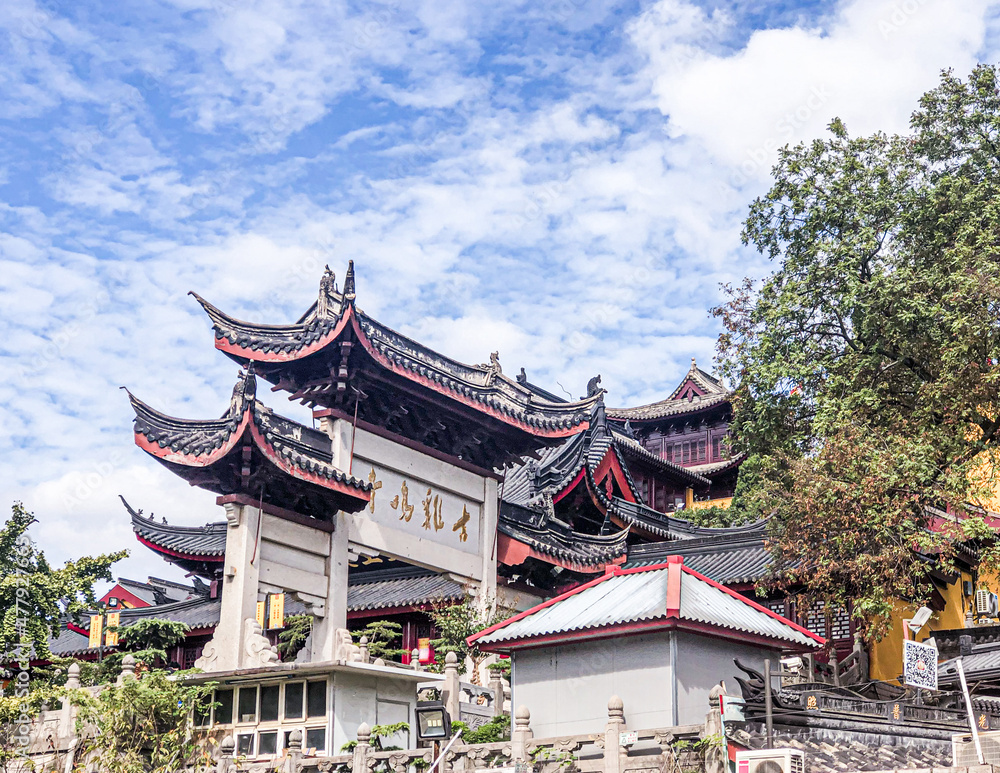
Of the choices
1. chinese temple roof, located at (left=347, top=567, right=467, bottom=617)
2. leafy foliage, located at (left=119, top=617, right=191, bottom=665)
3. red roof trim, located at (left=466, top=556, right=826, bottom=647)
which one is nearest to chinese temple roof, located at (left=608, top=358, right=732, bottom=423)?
chinese temple roof, located at (left=347, top=567, right=467, bottom=617)

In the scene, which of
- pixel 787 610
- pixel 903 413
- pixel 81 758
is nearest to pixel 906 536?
pixel 903 413

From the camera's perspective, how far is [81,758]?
19688 mm

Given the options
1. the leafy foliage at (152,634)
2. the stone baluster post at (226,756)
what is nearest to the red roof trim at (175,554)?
the leafy foliage at (152,634)

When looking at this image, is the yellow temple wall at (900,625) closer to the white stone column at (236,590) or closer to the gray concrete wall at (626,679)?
the gray concrete wall at (626,679)

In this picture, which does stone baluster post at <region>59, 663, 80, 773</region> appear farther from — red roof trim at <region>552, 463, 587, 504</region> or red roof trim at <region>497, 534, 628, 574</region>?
red roof trim at <region>552, 463, 587, 504</region>

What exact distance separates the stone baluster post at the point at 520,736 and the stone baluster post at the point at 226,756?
4.88 m

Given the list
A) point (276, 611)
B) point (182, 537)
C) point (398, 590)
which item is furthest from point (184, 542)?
point (276, 611)

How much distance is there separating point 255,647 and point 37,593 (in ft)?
26.7

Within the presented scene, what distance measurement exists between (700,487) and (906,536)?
2787 centimetres

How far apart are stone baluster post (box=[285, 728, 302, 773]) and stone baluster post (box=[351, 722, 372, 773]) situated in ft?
3.00

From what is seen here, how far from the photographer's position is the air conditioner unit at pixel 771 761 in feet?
44.3

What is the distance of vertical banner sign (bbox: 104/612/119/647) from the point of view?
86.8 ft

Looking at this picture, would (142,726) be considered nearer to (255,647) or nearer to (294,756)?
(255,647)

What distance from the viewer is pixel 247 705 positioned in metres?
20.1
